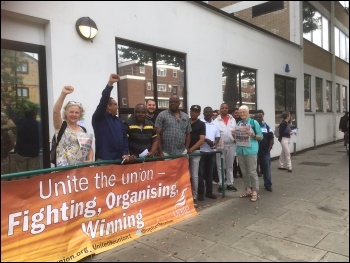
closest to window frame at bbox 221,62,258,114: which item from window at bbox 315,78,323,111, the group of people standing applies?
the group of people standing

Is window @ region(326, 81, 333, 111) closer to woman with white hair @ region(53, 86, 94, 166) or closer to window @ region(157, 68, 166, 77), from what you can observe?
window @ region(157, 68, 166, 77)

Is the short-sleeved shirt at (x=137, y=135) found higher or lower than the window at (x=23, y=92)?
lower

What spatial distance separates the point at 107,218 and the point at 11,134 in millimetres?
1775

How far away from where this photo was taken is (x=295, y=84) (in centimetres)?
1199

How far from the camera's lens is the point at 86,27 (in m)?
4.68

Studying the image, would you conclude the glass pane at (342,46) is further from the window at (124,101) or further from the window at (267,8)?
the window at (124,101)

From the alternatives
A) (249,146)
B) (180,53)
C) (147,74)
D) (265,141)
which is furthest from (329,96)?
(147,74)

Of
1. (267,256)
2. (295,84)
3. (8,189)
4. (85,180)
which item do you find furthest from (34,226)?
(295,84)

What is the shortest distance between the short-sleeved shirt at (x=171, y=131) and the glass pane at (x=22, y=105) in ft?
5.89

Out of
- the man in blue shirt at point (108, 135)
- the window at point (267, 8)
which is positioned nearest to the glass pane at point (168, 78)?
the man in blue shirt at point (108, 135)

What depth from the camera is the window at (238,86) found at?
823 cm

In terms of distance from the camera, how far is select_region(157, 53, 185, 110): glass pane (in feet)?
20.7

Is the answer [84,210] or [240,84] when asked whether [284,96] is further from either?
[84,210]

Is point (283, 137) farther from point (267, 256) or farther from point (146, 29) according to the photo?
point (267, 256)
